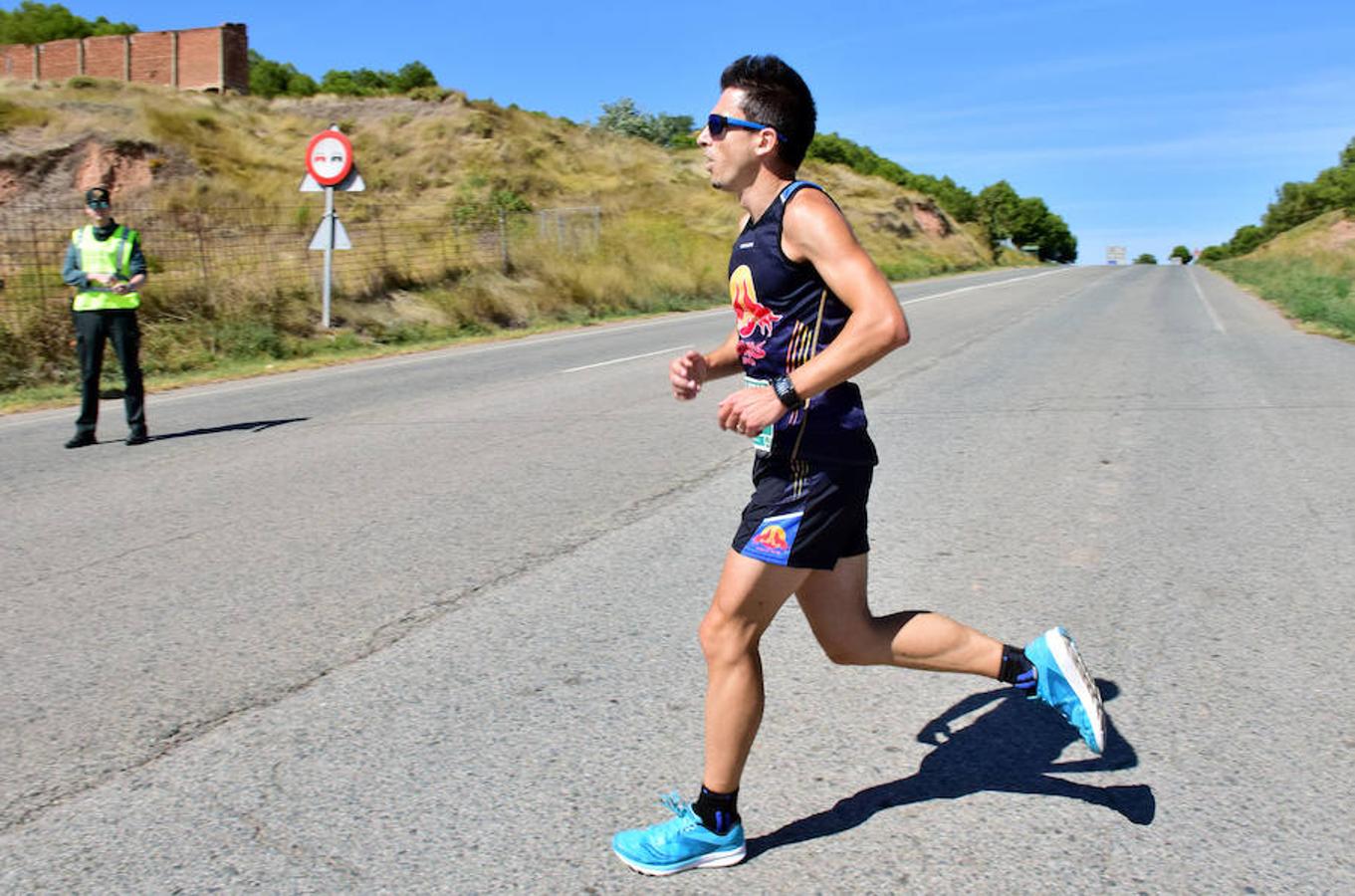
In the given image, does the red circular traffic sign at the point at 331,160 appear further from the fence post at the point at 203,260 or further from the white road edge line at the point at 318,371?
the white road edge line at the point at 318,371

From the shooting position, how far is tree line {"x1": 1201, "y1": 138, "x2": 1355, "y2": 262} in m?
80.6

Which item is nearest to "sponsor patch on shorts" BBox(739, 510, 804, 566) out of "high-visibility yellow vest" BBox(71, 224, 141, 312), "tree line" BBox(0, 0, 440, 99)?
"high-visibility yellow vest" BBox(71, 224, 141, 312)

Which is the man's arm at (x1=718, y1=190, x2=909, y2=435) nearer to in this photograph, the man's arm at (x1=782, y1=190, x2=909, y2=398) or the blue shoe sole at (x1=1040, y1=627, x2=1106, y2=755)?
the man's arm at (x1=782, y1=190, x2=909, y2=398)

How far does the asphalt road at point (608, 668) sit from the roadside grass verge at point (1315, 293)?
476 inches

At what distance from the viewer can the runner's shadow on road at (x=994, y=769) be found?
3.02 meters

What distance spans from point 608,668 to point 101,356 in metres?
7.08

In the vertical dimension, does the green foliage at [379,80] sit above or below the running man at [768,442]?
above

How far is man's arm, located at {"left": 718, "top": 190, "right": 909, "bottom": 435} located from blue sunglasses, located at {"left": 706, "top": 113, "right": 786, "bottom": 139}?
214 millimetres

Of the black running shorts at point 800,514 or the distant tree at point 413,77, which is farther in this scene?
the distant tree at point 413,77

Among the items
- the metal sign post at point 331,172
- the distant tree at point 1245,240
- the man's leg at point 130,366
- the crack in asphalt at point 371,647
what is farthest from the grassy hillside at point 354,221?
the distant tree at point 1245,240

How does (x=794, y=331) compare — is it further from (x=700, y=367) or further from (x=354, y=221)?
(x=354, y=221)

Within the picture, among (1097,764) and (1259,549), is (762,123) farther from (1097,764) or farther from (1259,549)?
(1259,549)

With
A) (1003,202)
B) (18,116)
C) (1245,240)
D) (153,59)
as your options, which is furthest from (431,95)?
(1003,202)

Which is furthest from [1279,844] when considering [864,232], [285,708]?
[864,232]
